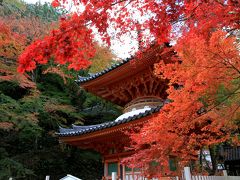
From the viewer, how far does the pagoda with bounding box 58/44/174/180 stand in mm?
6953

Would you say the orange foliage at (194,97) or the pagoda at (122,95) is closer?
the orange foliage at (194,97)

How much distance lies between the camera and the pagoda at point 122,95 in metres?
6.95

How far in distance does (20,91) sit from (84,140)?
1057 cm

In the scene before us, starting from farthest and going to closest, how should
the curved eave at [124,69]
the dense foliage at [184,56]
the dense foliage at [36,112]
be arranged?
1. the dense foliage at [36,112]
2. the curved eave at [124,69]
3. the dense foliage at [184,56]

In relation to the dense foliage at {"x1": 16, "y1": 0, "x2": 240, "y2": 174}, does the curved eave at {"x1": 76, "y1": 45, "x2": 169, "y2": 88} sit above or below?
above

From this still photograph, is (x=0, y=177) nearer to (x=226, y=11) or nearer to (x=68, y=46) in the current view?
(x=68, y=46)

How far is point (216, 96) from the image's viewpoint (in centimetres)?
491

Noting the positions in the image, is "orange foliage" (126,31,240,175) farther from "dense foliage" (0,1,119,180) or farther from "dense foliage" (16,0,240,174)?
"dense foliage" (0,1,119,180)

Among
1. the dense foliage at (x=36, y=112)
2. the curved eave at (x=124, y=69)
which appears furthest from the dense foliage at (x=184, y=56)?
the dense foliage at (x=36, y=112)

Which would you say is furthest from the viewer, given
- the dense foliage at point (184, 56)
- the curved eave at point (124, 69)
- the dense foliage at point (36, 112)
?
the dense foliage at point (36, 112)

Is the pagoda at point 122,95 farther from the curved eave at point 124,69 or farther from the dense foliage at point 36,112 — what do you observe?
the dense foliage at point 36,112

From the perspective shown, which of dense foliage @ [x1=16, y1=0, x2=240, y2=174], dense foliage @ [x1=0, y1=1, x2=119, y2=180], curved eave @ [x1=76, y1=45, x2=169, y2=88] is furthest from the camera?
dense foliage @ [x1=0, y1=1, x2=119, y2=180]

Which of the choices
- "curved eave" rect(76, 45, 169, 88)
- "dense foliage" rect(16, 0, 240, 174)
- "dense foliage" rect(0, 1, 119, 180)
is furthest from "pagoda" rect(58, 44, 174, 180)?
"dense foliage" rect(0, 1, 119, 180)

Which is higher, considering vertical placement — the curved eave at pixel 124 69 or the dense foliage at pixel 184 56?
the curved eave at pixel 124 69
